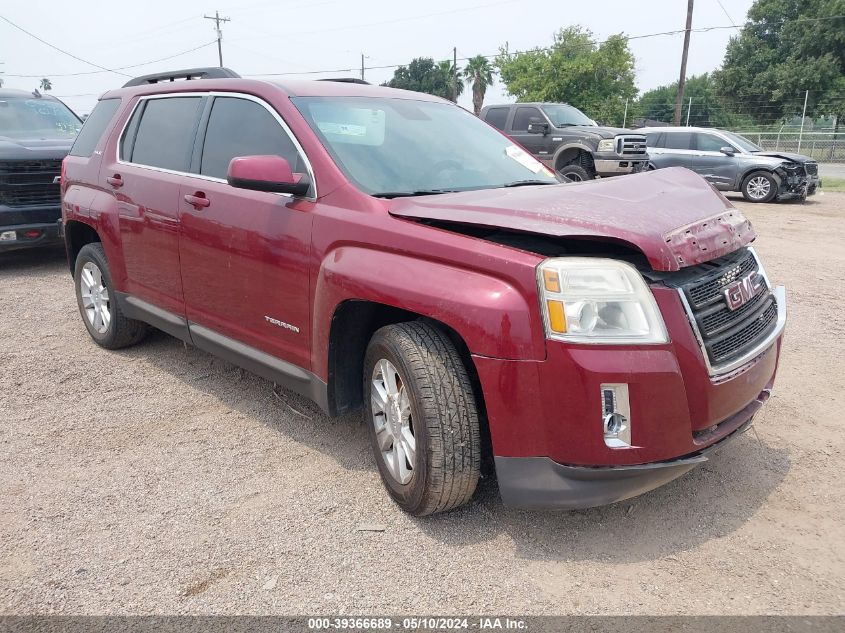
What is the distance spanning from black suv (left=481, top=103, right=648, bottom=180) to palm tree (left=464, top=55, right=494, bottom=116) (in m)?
52.1

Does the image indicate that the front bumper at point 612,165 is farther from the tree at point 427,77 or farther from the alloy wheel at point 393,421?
the tree at point 427,77

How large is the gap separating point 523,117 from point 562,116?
81 centimetres

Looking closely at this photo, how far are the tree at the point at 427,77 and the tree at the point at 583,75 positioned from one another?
76.1 feet

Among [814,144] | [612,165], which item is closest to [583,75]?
[814,144]

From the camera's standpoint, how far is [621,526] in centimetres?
280

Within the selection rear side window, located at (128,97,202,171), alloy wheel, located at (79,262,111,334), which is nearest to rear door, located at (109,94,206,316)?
rear side window, located at (128,97,202,171)

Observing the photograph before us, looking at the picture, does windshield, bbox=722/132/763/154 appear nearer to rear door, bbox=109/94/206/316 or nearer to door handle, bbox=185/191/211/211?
rear door, bbox=109/94/206/316

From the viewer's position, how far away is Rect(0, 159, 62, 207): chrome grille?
763cm

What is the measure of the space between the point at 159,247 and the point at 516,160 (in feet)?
7.21

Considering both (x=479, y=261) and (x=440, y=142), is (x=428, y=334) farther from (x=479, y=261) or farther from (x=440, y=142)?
(x=440, y=142)

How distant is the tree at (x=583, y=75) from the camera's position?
42219mm

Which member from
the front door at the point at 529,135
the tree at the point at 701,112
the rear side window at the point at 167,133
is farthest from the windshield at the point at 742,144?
the tree at the point at 701,112

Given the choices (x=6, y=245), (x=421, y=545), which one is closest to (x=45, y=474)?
(x=421, y=545)

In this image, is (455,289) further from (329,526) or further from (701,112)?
(701,112)
